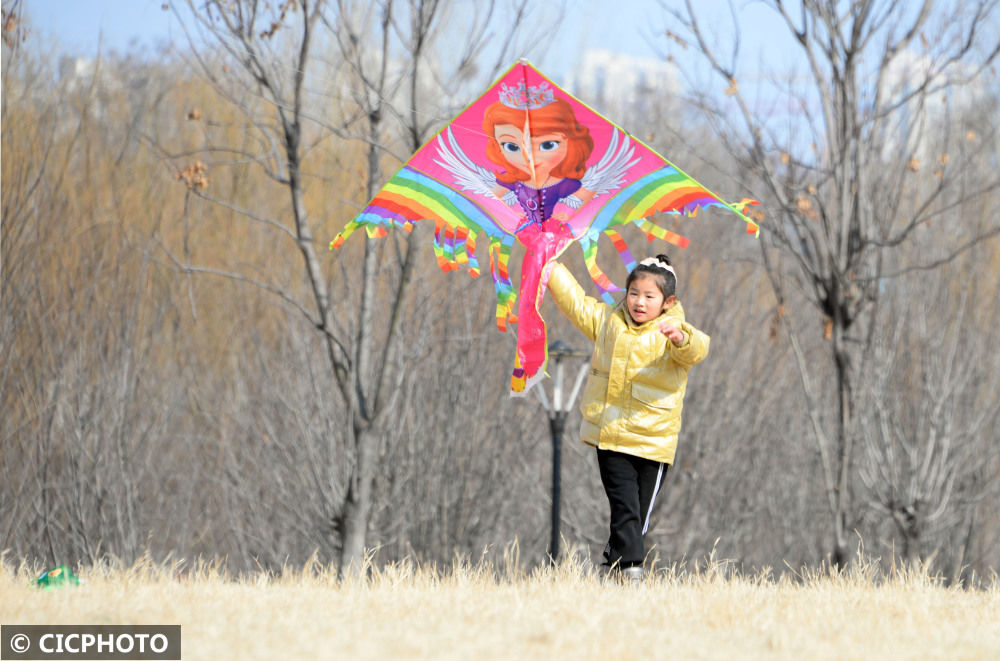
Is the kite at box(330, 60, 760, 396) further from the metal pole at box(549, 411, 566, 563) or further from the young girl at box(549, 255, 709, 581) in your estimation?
the metal pole at box(549, 411, 566, 563)

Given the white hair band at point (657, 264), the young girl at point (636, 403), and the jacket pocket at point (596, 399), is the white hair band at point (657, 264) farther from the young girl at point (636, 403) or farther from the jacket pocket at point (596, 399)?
the jacket pocket at point (596, 399)

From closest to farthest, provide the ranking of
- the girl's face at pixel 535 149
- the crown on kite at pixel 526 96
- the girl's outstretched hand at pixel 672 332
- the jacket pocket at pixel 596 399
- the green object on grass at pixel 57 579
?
the green object on grass at pixel 57 579, the girl's outstretched hand at pixel 672 332, the jacket pocket at pixel 596 399, the crown on kite at pixel 526 96, the girl's face at pixel 535 149

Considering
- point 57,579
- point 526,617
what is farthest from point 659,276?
point 57,579

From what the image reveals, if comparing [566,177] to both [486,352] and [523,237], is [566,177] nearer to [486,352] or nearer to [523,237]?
[523,237]

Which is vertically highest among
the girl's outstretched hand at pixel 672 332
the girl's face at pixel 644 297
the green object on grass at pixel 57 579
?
the girl's face at pixel 644 297

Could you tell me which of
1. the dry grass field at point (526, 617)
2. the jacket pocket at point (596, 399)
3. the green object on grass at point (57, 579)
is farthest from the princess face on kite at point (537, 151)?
the green object on grass at point (57, 579)

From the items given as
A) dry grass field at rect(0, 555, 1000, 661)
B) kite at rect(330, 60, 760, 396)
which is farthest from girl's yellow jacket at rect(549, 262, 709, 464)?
dry grass field at rect(0, 555, 1000, 661)

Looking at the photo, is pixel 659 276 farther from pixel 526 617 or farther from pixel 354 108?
pixel 354 108

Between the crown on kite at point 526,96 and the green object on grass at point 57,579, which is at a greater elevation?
the crown on kite at point 526,96

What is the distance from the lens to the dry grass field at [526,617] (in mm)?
2707

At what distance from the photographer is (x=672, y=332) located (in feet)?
12.7

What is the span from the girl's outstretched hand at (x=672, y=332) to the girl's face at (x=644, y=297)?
24cm

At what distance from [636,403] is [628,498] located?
0.40 metres

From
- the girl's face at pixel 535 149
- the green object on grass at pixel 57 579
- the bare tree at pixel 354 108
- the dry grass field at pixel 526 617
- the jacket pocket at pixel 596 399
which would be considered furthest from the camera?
the bare tree at pixel 354 108
